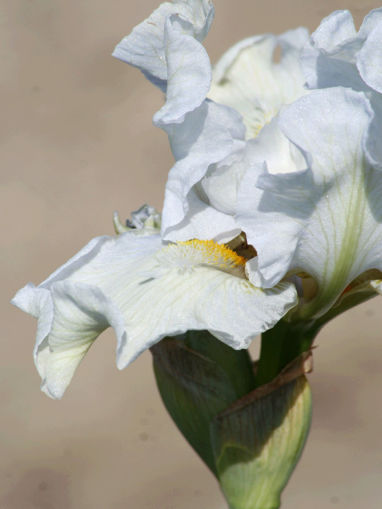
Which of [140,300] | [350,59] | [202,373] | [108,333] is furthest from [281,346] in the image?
[108,333]

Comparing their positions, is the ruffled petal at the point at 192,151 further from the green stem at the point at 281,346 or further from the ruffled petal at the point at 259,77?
the ruffled petal at the point at 259,77

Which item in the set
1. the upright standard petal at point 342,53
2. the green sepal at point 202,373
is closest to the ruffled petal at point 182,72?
the upright standard petal at point 342,53

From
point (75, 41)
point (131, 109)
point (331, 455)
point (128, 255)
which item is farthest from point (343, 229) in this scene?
point (75, 41)

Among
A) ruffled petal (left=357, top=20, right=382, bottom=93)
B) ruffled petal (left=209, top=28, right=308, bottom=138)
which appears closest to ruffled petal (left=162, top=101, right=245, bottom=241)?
ruffled petal (left=357, top=20, right=382, bottom=93)

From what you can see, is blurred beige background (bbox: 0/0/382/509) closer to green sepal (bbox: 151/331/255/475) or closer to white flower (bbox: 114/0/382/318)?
green sepal (bbox: 151/331/255/475)

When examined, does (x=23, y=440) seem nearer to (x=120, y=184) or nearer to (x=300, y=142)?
(x=120, y=184)

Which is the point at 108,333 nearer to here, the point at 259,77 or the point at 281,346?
the point at 259,77
